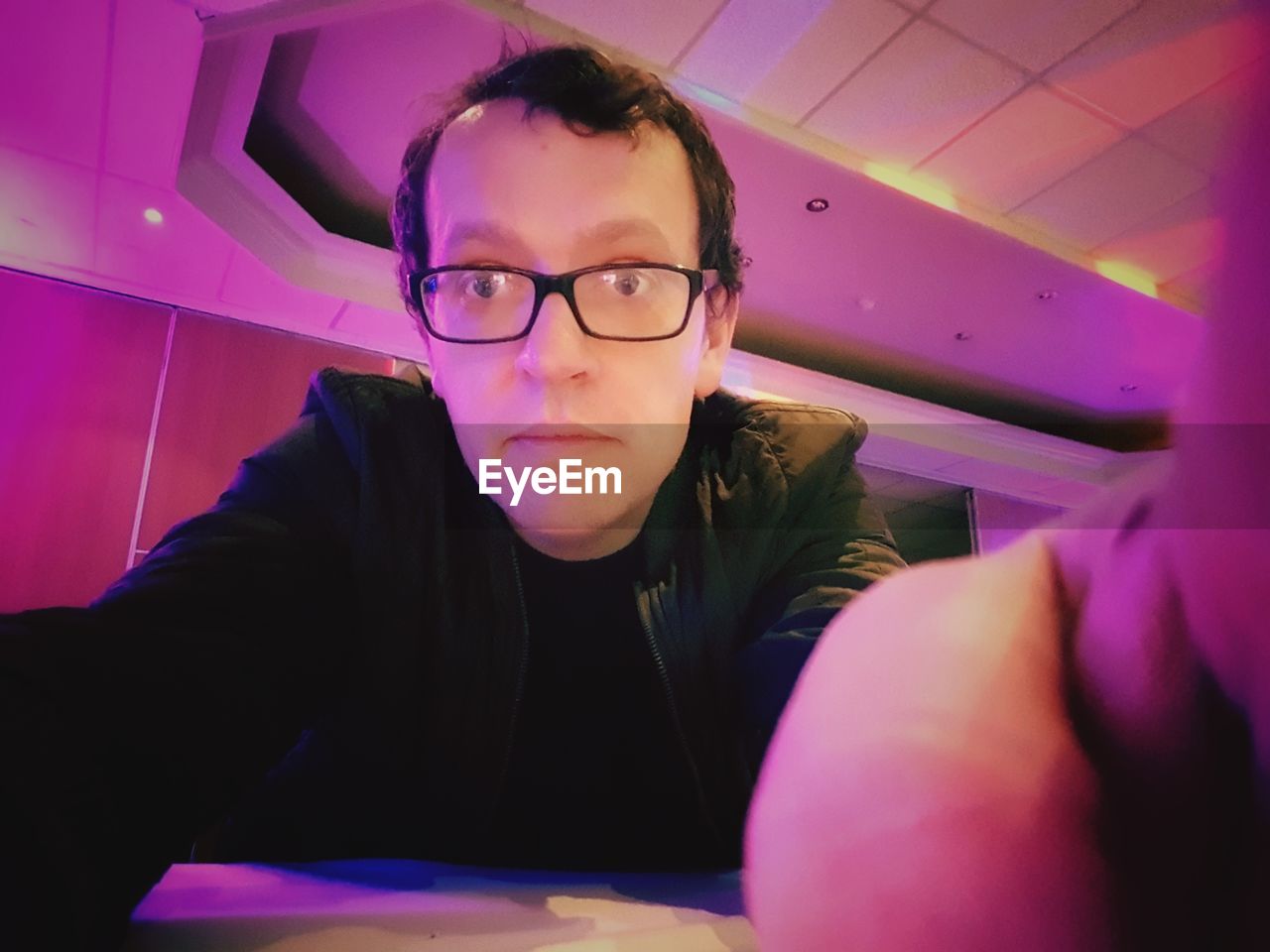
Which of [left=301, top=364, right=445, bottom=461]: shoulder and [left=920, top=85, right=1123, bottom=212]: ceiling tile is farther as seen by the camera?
[left=920, top=85, right=1123, bottom=212]: ceiling tile

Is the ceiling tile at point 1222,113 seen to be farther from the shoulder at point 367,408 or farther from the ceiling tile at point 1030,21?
the ceiling tile at point 1030,21

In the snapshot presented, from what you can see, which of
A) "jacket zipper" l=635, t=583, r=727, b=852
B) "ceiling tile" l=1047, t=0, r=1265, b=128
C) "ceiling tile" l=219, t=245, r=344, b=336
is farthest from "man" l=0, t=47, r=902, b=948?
"ceiling tile" l=219, t=245, r=344, b=336

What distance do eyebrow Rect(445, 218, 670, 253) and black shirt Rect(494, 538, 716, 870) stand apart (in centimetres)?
25

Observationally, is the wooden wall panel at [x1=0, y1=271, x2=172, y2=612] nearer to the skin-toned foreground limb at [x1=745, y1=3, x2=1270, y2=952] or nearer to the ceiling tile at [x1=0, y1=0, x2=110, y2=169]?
the ceiling tile at [x1=0, y1=0, x2=110, y2=169]

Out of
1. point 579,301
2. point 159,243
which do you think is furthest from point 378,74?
point 579,301

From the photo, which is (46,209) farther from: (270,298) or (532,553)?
(532,553)

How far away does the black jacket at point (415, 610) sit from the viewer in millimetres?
432

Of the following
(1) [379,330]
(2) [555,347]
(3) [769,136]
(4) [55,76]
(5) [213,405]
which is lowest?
(2) [555,347]

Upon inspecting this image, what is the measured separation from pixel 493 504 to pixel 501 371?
116 millimetres

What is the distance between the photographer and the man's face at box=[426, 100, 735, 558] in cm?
51

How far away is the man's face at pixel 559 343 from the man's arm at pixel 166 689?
0.49ft

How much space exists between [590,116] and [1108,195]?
2078 millimetres

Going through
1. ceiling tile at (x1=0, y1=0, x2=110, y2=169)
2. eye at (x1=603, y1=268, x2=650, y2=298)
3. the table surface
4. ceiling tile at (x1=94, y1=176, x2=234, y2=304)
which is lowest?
the table surface

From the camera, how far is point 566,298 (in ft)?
1.69
